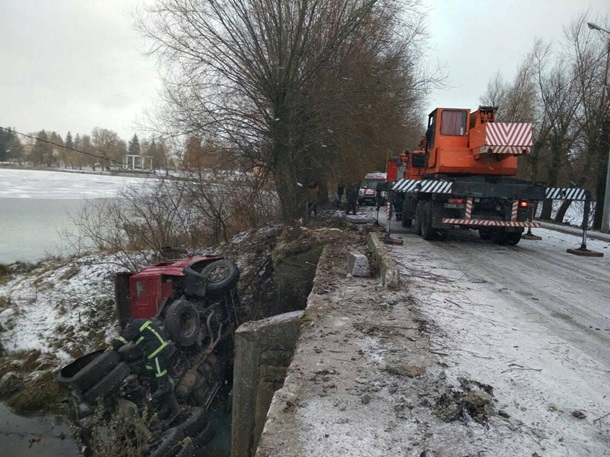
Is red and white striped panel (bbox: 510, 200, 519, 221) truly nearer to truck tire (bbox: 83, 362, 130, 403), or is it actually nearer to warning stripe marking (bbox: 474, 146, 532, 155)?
warning stripe marking (bbox: 474, 146, 532, 155)

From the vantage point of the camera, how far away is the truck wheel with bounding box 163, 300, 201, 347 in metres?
6.88

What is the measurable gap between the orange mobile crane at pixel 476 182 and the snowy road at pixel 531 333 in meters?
1.44

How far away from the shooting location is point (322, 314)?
4.84 meters

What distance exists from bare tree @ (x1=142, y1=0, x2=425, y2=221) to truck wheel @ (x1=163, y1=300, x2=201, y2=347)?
6.40 metres

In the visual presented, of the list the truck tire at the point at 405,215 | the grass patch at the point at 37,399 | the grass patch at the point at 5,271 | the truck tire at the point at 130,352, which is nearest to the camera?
the truck tire at the point at 130,352

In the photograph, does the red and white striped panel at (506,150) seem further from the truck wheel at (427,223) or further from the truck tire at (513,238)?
the truck tire at (513,238)

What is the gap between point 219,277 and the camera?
8.36 m

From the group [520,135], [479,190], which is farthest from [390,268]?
[520,135]

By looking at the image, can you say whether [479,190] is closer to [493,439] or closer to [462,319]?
[462,319]

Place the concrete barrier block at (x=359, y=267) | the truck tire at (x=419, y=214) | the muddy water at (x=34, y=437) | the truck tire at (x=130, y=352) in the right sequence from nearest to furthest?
1. the truck tire at (x=130, y=352)
2. the concrete barrier block at (x=359, y=267)
3. the muddy water at (x=34, y=437)
4. the truck tire at (x=419, y=214)

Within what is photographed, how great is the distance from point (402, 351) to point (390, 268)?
230cm

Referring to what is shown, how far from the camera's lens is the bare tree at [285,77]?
11703mm

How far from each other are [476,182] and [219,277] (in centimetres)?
572

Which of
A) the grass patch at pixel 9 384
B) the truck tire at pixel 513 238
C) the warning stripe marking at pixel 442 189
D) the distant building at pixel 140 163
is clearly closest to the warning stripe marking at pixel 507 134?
the warning stripe marking at pixel 442 189
